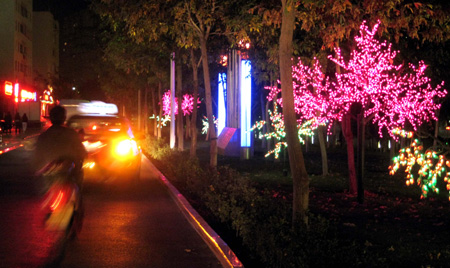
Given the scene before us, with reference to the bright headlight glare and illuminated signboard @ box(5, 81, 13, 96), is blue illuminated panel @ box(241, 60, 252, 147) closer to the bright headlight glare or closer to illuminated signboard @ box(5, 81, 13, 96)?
the bright headlight glare

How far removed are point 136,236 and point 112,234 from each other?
394 millimetres

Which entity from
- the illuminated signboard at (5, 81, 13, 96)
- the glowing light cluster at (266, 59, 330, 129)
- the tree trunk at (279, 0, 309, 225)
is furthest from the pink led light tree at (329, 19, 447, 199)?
the illuminated signboard at (5, 81, 13, 96)

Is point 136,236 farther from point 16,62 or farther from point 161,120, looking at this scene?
point 16,62

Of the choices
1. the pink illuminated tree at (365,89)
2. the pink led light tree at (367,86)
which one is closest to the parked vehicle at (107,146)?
the pink illuminated tree at (365,89)

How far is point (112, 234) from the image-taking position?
9.10 meters

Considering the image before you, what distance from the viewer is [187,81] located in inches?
1489

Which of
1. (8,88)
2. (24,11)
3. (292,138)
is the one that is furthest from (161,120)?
(24,11)

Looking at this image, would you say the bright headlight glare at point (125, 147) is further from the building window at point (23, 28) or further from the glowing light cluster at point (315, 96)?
the building window at point (23, 28)

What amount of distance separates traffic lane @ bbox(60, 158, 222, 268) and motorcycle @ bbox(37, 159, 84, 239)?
1.01 feet

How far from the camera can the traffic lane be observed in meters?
7.45

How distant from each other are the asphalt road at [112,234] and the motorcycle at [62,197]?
0.21m

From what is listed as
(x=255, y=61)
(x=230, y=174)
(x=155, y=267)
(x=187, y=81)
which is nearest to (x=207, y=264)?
(x=155, y=267)

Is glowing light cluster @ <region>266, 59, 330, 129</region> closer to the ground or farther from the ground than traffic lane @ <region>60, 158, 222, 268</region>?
farther from the ground

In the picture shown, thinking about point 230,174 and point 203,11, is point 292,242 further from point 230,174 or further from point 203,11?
point 203,11
